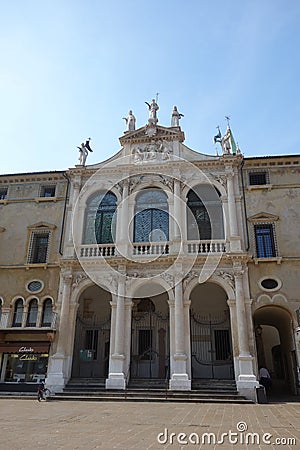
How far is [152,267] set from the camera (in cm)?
2061

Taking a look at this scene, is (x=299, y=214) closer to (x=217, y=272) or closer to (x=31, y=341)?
(x=217, y=272)

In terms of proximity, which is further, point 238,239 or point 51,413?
point 238,239

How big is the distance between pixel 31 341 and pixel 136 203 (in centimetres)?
1002

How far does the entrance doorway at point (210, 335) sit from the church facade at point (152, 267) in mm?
63

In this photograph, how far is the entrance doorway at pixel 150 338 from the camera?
21578 millimetres

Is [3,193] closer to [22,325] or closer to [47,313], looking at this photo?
[47,313]

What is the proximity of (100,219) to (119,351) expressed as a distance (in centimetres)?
826

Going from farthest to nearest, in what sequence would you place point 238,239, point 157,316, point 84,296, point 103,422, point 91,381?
point 84,296
point 157,316
point 238,239
point 91,381
point 103,422

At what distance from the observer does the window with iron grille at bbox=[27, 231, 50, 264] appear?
75.2 feet

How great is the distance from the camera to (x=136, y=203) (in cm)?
2320

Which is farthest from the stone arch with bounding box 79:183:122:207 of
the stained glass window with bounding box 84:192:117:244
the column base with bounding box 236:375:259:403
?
the column base with bounding box 236:375:259:403

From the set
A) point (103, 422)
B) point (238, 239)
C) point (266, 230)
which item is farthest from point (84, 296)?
point (103, 422)

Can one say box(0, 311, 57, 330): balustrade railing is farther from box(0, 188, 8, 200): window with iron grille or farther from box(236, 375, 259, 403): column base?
box(236, 375, 259, 403): column base

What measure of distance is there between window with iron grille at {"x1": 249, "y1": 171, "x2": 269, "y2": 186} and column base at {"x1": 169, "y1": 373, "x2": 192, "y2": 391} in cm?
1195
